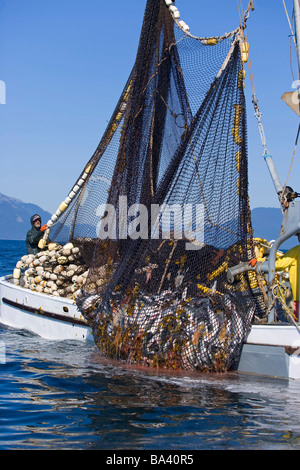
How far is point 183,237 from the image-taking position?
7559 millimetres

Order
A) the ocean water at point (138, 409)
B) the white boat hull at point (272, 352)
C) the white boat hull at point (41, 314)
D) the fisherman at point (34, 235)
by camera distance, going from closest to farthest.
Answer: the ocean water at point (138, 409) → the white boat hull at point (272, 352) → the white boat hull at point (41, 314) → the fisherman at point (34, 235)

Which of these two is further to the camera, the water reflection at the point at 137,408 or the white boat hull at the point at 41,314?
the white boat hull at the point at 41,314

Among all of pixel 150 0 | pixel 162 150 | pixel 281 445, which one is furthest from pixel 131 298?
pixel 150 0

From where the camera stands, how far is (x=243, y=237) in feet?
24.1

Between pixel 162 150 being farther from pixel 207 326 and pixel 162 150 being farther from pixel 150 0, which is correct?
pixel 207 326

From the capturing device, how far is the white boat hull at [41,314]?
931cm

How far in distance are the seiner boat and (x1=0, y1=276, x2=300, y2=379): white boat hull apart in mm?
17

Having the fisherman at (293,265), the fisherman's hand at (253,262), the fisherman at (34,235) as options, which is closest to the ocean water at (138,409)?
the fisherman at (293,265)

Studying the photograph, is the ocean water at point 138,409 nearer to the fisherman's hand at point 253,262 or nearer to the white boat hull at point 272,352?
the white boat hull at point 272,352

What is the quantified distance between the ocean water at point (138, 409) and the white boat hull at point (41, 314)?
1.68 m

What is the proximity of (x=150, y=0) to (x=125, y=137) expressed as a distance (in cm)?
251

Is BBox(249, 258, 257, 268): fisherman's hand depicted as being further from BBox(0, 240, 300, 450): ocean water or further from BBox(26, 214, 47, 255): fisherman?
BBox(26, 214, 47, 255): fisherman

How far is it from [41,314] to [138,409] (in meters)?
5.08

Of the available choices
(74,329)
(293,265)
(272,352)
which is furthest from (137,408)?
(74,329)
